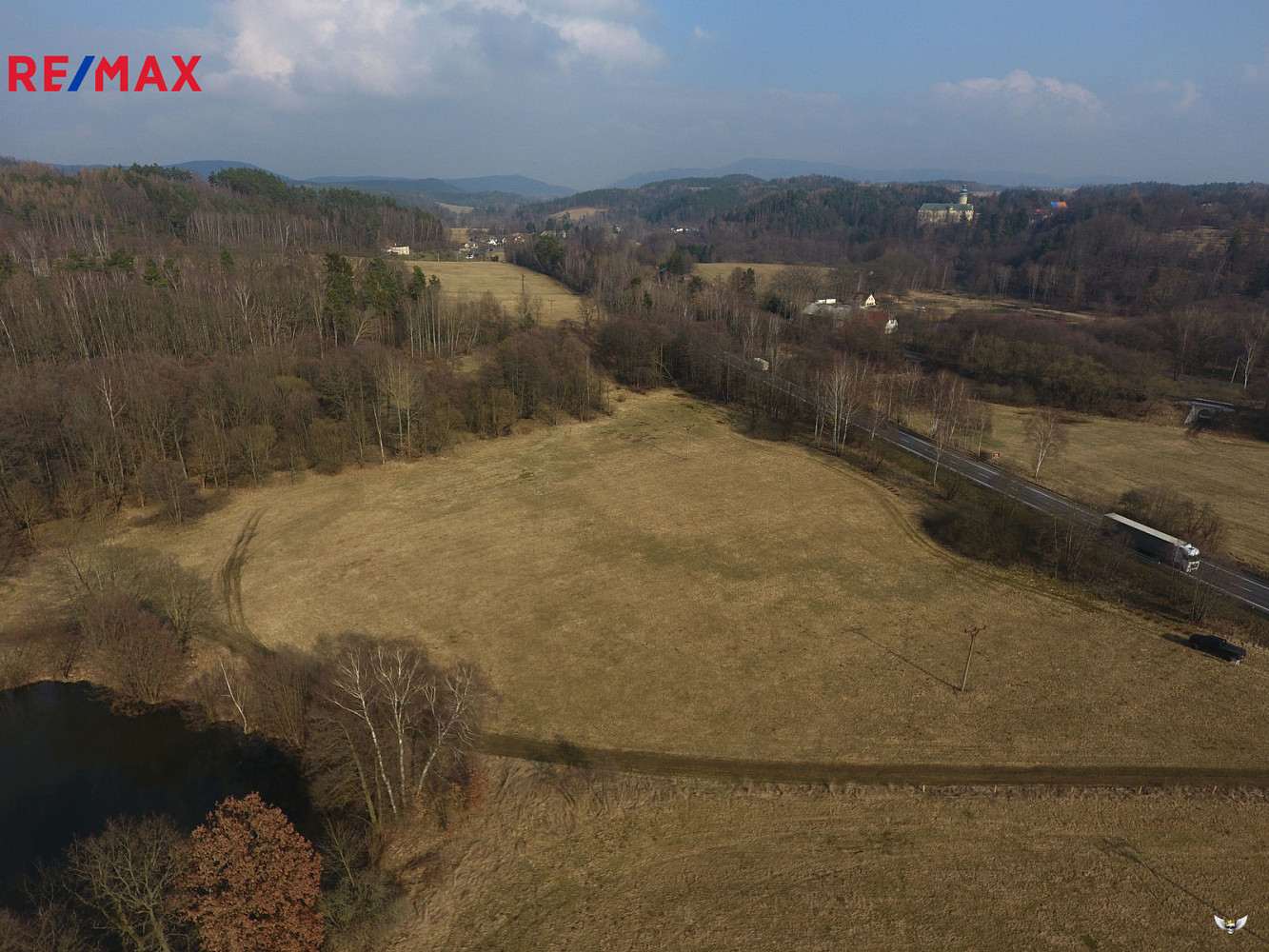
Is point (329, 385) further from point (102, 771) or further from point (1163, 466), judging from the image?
point (1163, 466)

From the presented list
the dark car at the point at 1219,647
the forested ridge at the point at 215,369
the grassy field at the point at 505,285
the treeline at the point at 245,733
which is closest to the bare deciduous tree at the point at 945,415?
the dark car at the point at 1219,647

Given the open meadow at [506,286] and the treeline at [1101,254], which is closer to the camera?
the open meadow at [506,286]

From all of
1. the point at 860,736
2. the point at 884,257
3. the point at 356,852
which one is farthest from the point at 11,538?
the point at 884,257

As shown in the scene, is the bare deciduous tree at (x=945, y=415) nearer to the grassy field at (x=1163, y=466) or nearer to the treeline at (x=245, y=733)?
the grassy field at (x=1163, y=466)

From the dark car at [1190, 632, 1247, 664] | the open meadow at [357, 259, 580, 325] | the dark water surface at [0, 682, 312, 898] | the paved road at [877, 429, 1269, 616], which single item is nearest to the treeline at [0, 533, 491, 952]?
the dark water surface at [0, 682, 312, 898]

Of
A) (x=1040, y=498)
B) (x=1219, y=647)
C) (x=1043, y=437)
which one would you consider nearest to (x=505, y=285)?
(x=1043, y=437)

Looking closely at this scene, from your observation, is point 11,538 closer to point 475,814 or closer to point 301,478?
point 301,478
